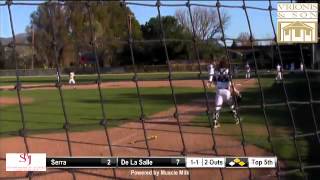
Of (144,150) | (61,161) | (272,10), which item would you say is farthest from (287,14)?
(144,150)

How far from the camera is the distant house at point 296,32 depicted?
4660 millimetres

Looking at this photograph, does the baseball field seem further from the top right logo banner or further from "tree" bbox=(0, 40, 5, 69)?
the top right logo banner

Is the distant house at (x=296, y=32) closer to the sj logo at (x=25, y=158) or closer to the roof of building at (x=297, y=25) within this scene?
the roof of building at (x=297, y=25)

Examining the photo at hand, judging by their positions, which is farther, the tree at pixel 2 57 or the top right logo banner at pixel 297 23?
the tree at pixel 2 57

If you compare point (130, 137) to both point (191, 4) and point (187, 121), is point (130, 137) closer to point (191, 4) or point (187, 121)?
point (187, 121)

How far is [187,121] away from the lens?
1281 centimetres

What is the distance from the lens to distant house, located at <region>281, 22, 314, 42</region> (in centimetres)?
466

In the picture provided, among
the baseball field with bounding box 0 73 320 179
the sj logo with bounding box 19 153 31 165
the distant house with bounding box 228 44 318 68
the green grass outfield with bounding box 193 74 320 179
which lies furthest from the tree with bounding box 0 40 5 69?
the green grass outfield with bounding box 193 74 320 179

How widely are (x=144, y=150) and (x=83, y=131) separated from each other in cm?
303

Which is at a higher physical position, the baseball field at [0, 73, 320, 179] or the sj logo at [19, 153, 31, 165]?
the baseball field at [0, 73, 320, 179]
